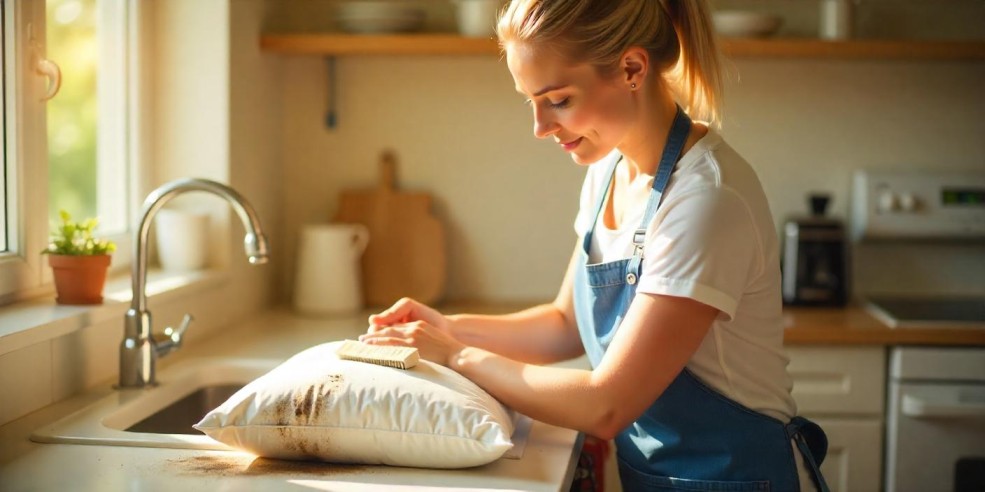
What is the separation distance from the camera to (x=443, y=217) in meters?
2.84

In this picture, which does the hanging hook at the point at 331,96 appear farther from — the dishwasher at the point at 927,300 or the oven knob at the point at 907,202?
the oven knob at the point at 907,202

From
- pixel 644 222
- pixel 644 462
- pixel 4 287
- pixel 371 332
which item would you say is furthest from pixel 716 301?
pixel 4 287

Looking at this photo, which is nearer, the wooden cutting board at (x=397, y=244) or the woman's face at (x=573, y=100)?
the woman's face at (x=573, y=100)

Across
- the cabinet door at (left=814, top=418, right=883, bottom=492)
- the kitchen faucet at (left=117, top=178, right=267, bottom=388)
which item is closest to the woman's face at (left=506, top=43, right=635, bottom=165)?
the kitchen faucet at (left=117, top=178, right=267, bottom=388)

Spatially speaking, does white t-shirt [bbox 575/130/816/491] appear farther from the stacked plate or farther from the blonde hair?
the stacked plate

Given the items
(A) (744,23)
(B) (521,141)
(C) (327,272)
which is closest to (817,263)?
(A) (744,23)

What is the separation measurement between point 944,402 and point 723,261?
3.96ft

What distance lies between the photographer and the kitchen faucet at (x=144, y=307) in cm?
170

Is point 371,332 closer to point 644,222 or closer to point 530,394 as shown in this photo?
point 530,394

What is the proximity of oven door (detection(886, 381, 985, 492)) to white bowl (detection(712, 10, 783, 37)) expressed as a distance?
872 millimetres

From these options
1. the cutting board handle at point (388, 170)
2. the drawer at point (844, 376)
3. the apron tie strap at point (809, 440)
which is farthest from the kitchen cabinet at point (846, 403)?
the cutting board handle at point (388, 170)

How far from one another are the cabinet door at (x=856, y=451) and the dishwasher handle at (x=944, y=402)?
9cm

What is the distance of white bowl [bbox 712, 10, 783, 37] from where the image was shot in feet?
8.37

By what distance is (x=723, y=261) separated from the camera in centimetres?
137
